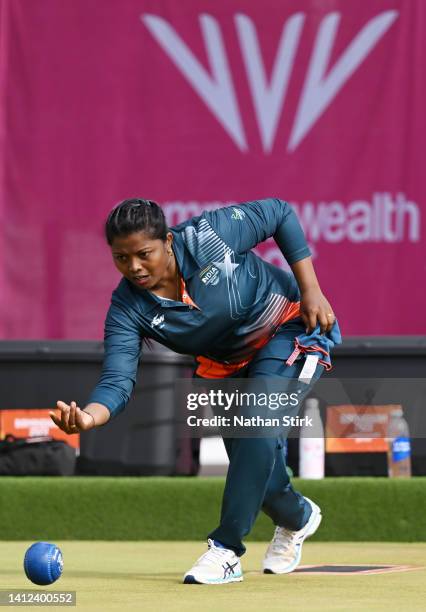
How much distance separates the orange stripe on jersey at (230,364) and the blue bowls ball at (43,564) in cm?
88

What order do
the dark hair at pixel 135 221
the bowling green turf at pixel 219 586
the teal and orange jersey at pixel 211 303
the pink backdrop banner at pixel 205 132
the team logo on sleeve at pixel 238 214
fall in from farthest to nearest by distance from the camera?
the pink backdrop banner at pixel 205 132 → the team logo on sleeve at pixel 238 214 → the teal and orange jersey at pixel 211 303 → the dark hair at pixel 135 221 → the bowling green turf at pixel 219 586

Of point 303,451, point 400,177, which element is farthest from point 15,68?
point 303,451

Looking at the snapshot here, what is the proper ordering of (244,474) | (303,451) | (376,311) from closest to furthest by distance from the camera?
(244,474)
(303,451)
(376,311)

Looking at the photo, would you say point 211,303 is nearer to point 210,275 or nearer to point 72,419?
point 210,275

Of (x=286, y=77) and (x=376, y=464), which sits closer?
(x=376, y=464)

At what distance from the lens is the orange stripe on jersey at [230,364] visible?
15.4 ft

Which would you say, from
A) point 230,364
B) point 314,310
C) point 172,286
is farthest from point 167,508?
point 172,286

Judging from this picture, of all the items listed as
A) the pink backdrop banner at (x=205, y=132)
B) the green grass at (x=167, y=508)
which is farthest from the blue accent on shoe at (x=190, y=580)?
the pink backdrop banner at (x=205, y=132)

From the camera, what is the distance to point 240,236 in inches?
178

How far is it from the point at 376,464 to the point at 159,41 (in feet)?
8.60

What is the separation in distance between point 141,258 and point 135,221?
0.12 metres

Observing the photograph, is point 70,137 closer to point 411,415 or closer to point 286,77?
point 286,77

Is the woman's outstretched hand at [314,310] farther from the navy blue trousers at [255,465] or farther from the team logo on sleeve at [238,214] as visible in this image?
the team logo on sleeve at [238,214]

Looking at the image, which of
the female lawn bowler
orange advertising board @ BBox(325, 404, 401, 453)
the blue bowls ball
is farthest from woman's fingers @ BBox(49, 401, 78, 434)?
orange advertising board @ BBox(325, 404, 401, 453)
